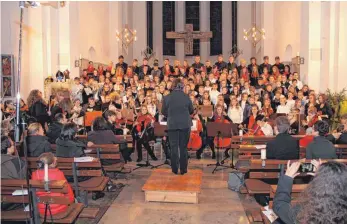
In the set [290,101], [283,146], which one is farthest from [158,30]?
[283,146]

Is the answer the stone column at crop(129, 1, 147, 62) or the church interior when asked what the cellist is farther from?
the stone column at crop(129, 1, 147, 62)

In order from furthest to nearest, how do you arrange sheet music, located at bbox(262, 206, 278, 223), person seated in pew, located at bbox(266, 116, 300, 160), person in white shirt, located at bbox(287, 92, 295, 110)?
person in white shirt, located at bbox(287, 92, 295, 110), person seated in pew, located at bbox(266, 116, 300, 160), sheet music, located at bbox(262, 206, 278, 223)

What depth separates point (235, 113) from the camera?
11.5 meters

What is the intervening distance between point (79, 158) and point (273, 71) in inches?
442

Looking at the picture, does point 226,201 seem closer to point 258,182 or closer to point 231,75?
point 258,182

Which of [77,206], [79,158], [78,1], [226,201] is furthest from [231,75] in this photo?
[77,206]

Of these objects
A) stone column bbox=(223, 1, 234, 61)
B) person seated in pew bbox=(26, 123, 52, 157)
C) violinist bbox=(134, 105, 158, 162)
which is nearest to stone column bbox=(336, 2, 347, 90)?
violinist bbox=(134, 105, 158, 162)

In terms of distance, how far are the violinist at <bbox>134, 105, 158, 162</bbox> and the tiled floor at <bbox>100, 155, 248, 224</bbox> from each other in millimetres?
2230

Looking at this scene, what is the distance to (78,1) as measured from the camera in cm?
1739

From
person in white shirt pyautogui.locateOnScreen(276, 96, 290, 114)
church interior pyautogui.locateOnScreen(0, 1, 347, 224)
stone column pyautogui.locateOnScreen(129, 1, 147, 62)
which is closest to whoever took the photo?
church interior pyautogui.locateOnScreen(0, 1, 347, 224)

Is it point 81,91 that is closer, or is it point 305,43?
point 81,91

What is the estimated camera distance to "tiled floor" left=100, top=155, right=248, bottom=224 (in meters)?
5.88

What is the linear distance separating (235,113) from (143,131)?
2.79 m

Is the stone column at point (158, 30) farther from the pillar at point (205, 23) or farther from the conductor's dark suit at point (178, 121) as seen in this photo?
the conductor's dark suit at point (178, 121)
